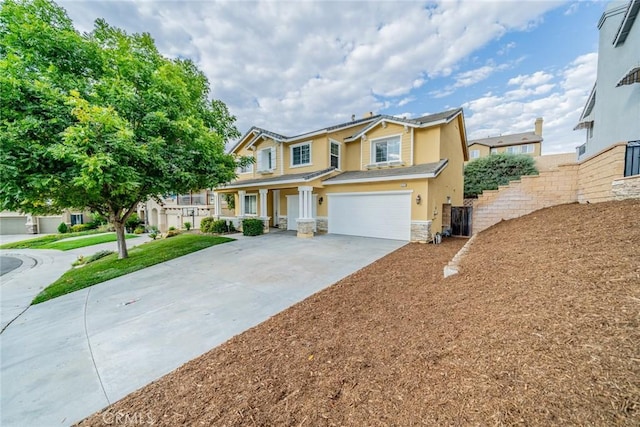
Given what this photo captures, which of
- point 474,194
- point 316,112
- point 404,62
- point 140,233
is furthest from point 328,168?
point 140,233

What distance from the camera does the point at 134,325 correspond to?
4.23 meters

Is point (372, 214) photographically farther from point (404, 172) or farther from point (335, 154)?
point (335, 154)

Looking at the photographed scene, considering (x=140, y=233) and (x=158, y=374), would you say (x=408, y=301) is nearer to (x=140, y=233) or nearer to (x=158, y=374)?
(x=158, y=374)

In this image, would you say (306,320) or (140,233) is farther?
(140,233)

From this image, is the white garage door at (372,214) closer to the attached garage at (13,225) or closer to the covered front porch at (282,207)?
the covered front porch at (282,207)

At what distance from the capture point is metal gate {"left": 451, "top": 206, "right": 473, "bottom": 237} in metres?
11.4

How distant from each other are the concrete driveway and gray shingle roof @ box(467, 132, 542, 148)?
34862 millimetres

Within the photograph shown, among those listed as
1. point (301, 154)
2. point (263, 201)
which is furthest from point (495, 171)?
point (263, 201)

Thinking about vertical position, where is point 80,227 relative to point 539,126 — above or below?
below

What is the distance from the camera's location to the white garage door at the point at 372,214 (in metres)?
10.6

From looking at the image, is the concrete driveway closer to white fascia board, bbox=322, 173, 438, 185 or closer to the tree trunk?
the tree trunk

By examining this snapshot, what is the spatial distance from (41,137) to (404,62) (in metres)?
13.5

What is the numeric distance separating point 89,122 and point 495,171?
919 inches

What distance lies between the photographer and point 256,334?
11.9 ft
